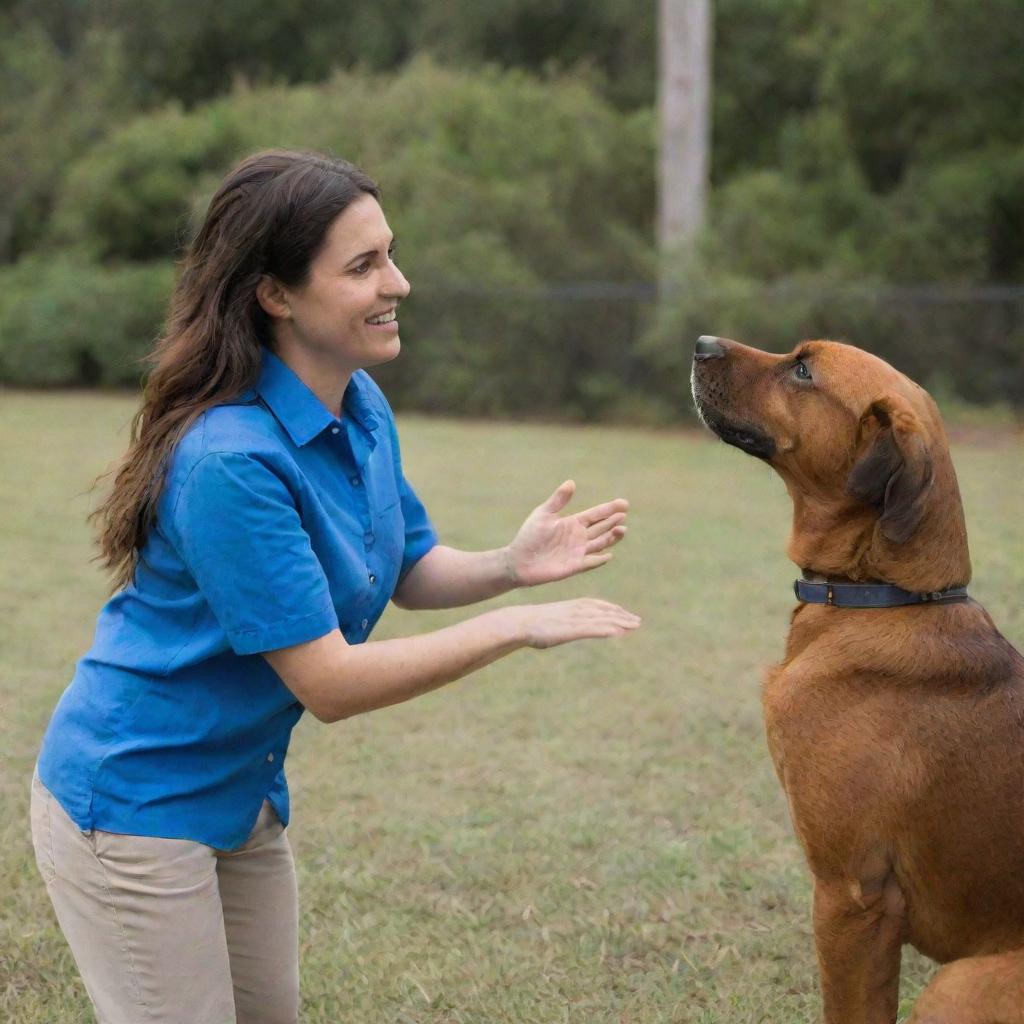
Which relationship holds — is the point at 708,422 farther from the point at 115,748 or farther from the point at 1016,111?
the point at 1016,111

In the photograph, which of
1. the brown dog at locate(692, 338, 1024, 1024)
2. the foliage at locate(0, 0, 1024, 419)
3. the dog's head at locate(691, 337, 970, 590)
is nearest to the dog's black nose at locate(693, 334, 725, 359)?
the dog's head at locate(691, 337, 970, 590)

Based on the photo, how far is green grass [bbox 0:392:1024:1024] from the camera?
13.0 feet

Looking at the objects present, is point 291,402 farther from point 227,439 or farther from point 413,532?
point 413,532

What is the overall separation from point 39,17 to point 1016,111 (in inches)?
1001

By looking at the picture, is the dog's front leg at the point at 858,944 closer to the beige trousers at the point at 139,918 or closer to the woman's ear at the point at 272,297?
the beige trousers at the point at 139,918

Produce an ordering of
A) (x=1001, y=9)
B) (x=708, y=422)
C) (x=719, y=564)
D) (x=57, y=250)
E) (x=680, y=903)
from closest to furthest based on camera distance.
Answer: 1. (x=708, y=422)
2. (x=680, y=903)
3. (x=719, y=564)
4. (x=1001, y=9)
5. (x=57, y=250)

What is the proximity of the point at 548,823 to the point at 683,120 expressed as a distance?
16547mm

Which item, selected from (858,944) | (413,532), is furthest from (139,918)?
(858,944)

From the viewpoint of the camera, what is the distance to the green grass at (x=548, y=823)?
3.95 m

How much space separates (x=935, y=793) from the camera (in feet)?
9.77

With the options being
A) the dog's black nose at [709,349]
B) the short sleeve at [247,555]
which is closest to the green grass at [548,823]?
the short sleeve at [247,555]

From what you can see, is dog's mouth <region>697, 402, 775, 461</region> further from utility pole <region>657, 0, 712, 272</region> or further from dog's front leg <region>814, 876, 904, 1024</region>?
utility pole <region>657, 0, 712, 272</region>

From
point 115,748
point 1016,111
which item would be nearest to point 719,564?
point 115,748

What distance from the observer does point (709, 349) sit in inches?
150
